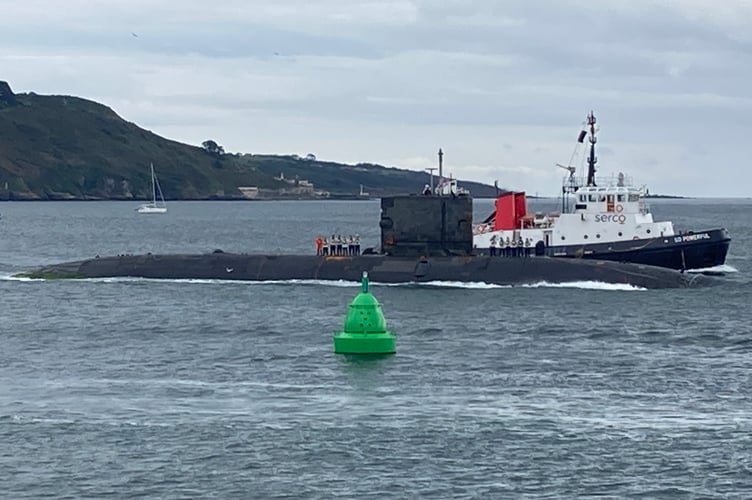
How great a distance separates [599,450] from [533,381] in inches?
308

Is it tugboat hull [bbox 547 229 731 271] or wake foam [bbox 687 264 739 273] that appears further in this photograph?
wake foam [bbox 687 264 739 273]

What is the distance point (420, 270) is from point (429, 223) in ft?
6.86

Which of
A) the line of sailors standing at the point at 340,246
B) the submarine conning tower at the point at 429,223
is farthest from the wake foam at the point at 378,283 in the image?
the line of sailors standing at the point at 340,246

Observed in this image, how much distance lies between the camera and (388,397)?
34.0 m

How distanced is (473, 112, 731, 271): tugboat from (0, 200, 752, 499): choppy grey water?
8653 millimetres

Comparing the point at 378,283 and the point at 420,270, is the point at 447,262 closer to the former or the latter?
the point at 420,270

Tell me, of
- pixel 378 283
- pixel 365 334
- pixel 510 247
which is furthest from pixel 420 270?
pixel 365 334

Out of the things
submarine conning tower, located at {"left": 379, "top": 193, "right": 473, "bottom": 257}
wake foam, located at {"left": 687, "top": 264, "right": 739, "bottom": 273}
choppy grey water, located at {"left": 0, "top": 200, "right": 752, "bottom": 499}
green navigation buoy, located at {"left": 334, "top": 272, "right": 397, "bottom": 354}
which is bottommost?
choppy grey water, located at {"left": 0, "top": 200, "right": 752, "bottom": 499}

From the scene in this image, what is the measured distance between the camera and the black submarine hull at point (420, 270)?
5984cm

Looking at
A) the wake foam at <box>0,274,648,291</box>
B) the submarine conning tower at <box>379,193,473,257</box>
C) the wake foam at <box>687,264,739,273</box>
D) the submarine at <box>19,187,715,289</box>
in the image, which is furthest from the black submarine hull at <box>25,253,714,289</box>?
the wake foam at <box>687,264,739,273</box>

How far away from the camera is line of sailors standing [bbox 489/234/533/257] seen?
6738cm

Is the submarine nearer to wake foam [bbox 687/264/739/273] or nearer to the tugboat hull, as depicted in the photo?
the tugboat hull

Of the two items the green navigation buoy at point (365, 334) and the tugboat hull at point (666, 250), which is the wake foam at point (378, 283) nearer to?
the tugboat hull at point (666, 250)

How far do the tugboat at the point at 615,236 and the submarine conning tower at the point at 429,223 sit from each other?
24.7ft
